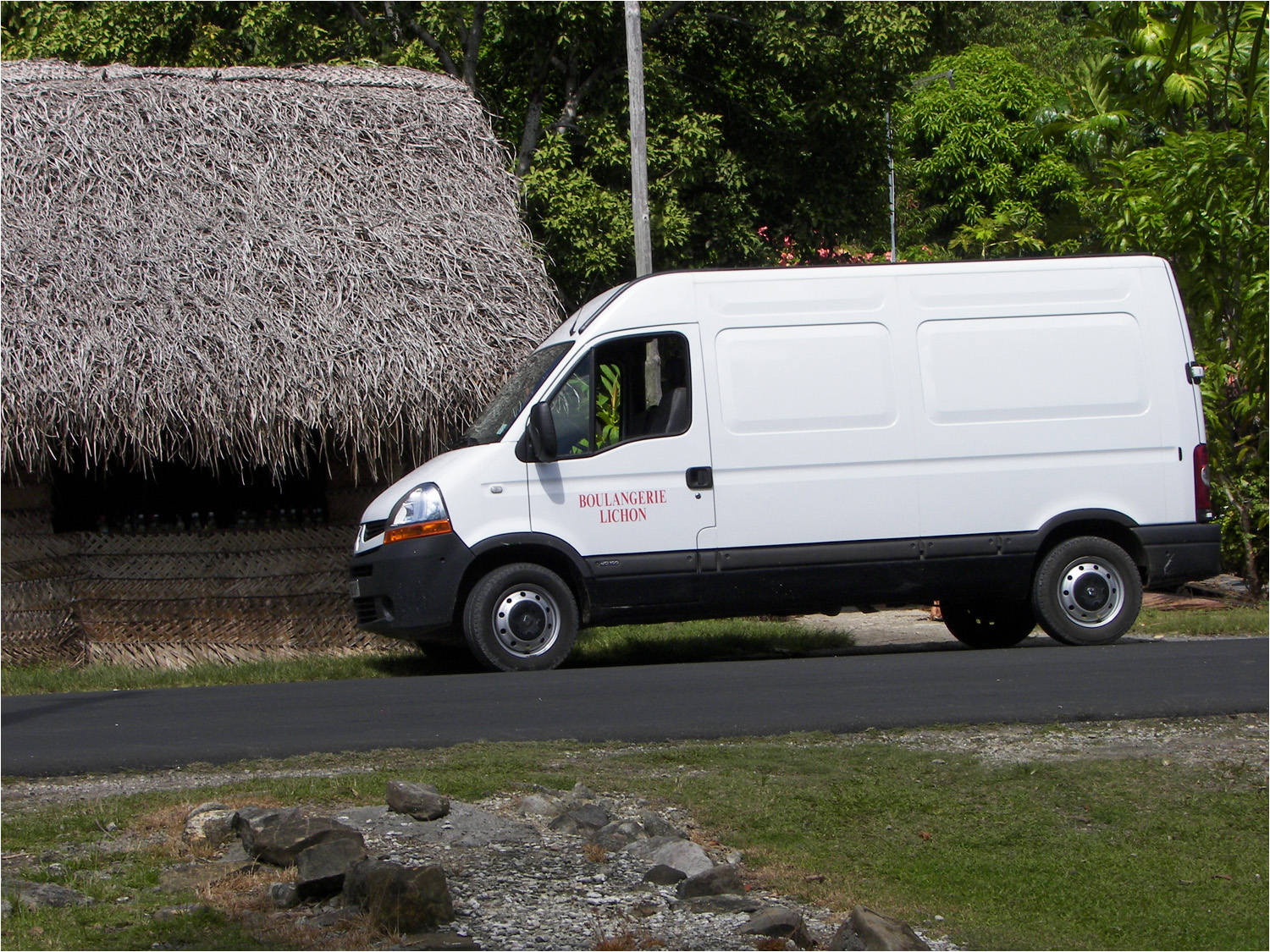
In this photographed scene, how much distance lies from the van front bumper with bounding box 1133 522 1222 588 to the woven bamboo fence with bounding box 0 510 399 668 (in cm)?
607

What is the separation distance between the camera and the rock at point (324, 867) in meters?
4.32

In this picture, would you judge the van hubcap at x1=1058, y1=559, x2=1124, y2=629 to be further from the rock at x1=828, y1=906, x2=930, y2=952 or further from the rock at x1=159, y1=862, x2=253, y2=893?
the rock at x1=159, y1=862, x2=253, y2=893

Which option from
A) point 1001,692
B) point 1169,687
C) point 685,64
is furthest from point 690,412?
point 685,64

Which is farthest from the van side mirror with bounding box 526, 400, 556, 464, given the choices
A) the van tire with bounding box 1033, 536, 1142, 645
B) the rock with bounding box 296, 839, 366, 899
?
the rock with bounding box 296, 839, 366, 899

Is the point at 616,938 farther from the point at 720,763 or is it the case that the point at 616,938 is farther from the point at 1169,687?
the point at 1169,687

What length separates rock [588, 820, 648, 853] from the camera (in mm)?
4898

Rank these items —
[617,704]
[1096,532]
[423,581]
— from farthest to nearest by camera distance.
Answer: [1096,532]
[423,581]
[617,704]

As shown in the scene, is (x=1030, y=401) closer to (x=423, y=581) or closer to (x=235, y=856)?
(x=423, y=581)

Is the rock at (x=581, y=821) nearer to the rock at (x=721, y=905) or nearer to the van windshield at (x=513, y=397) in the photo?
the rock at (x=721, y=905)

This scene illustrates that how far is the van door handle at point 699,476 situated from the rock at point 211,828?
477 cm

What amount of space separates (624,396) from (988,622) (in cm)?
380

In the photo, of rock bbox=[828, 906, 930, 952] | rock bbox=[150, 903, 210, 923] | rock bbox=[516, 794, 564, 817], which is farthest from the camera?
rock bbox=[516, 794, 564, 817]

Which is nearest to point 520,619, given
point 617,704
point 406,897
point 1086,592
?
point 617,704

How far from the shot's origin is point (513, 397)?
9648mm
